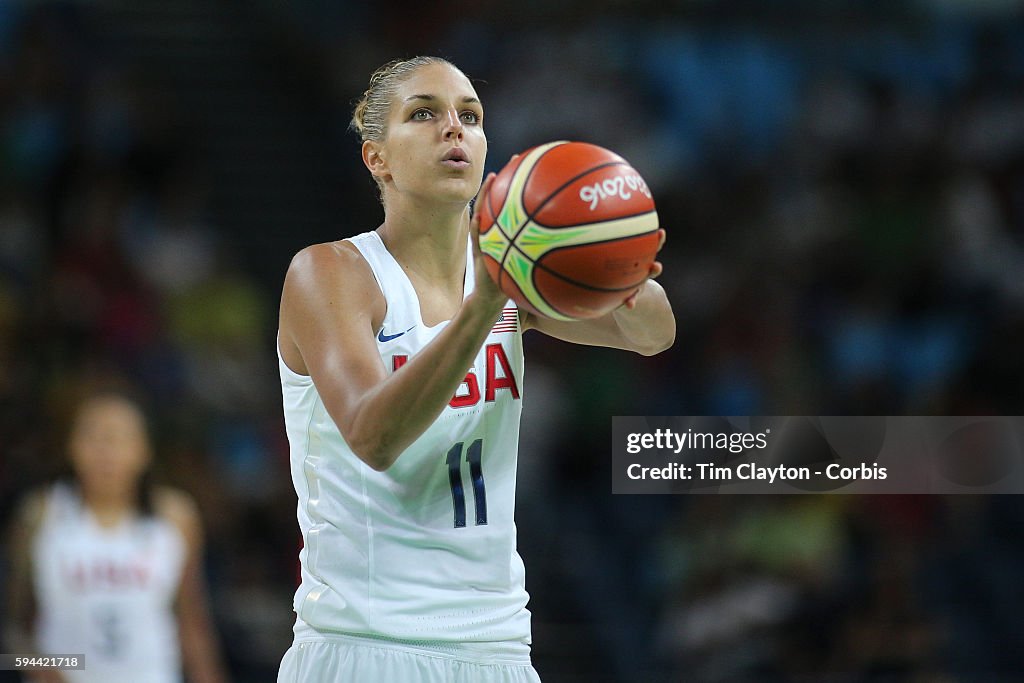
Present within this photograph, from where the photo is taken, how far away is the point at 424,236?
11.1 ft

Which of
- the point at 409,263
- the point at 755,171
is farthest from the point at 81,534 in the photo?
the point at 755,171

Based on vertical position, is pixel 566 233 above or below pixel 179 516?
above

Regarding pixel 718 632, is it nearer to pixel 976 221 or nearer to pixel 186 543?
pixel 186 543

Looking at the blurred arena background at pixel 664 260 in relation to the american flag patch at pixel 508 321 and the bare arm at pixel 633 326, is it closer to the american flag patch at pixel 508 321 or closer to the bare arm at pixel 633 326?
the bare arm at pixel 633 326

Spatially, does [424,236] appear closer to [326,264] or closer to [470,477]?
[326,264]

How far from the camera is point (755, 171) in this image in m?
10.1

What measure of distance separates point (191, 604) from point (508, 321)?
3.40 meters

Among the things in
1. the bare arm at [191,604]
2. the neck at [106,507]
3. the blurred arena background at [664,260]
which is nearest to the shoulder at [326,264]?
the bare arm at [191,604]

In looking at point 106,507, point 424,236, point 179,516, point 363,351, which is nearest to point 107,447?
point 106,507

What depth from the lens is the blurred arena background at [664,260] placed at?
7.85m

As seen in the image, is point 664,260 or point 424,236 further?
point 664,260

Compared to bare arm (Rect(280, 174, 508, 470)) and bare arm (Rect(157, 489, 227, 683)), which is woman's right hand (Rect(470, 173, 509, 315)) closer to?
bare arm (Rect(280, 174, 508, 470))

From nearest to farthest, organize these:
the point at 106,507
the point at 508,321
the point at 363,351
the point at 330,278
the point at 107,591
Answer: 1. the point at 363,351
2. the point at 330,278
3. the point at 508,321
4. the point at 107,591
5. the point at 106,507

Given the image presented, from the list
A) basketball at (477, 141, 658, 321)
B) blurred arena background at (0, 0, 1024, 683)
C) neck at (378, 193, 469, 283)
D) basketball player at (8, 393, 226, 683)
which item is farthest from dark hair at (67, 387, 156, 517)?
basketball at (477, 141, 658, 321)
